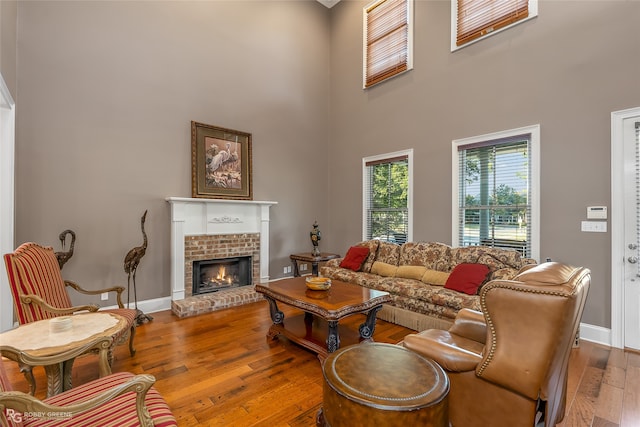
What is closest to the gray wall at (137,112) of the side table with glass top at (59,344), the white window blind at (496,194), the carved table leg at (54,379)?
the side table with glass top at (59,344)

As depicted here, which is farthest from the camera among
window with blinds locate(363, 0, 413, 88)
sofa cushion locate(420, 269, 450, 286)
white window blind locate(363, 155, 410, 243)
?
white window blind locate(363, 155, 410, 243)

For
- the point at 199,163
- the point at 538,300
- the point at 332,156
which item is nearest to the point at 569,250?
the point at 538,300

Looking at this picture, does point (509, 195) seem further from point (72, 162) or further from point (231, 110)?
point (72, 162)

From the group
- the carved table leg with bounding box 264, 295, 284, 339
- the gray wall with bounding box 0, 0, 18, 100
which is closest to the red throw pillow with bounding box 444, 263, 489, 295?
the carved table leg with bounding box 264, 295, 284, 339

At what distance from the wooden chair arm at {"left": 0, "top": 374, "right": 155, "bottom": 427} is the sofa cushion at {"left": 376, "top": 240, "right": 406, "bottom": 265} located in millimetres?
3816

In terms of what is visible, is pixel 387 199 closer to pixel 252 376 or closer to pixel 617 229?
→ pixel 617 229

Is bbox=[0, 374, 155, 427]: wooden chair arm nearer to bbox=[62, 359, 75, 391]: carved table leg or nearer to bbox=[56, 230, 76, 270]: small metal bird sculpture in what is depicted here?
bbox=[62, 359, 75, 391]: carved table leg

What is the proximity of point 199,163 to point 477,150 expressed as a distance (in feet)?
13.6

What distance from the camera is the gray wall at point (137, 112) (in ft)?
11.5

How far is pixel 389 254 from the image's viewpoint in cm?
470

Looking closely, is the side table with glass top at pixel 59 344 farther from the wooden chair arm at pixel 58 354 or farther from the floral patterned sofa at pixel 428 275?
the floral patterned sofa at pixel 428 275

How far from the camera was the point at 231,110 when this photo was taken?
16.6 feet

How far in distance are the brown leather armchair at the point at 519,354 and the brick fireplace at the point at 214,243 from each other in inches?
136

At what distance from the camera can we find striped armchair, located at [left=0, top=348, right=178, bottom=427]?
1.06 m
